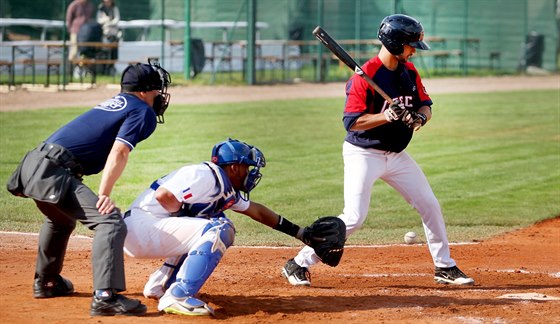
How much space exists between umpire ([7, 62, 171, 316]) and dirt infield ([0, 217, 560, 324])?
0.25 m

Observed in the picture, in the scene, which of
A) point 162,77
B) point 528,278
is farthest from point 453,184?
point 162,77

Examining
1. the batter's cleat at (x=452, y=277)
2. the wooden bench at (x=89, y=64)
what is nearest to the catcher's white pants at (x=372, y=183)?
the batter's cleat at (x=452, y=277)

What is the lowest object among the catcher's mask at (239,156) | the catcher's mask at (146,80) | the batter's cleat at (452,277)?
the batter's cleat at (452,277)

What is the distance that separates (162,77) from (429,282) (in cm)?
272

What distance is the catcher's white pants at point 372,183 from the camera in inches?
279

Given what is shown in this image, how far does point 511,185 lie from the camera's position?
1316 centimetres

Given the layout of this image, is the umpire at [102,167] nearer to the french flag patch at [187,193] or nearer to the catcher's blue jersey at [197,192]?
the catcher's blue jersey at [197,192]

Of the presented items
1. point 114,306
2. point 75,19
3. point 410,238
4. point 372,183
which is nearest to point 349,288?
point 372,183

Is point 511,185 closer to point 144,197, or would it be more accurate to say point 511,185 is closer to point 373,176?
point 373,176

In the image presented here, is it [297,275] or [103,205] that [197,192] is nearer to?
[103,205]

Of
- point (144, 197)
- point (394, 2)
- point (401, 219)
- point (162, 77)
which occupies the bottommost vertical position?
point (401, 219)

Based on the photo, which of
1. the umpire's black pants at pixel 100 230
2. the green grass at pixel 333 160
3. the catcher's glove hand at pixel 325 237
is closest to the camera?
the umpire's black pants at pixel 100 230

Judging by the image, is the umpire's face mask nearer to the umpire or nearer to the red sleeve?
the umpire

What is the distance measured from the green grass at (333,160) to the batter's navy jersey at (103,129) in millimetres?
3646
